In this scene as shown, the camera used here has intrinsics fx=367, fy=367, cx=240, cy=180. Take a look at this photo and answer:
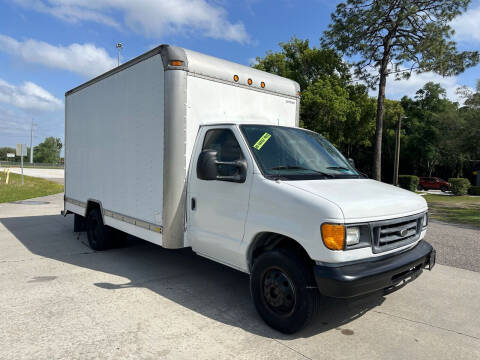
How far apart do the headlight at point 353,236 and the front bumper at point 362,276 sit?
21 cm

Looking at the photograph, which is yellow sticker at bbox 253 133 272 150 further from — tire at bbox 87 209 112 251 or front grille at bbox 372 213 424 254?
tire at bbox 87 209 112 251

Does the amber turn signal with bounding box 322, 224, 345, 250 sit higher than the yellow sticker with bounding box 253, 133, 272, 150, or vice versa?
the yellow sticker with bounding box 253, 133, 272, 150

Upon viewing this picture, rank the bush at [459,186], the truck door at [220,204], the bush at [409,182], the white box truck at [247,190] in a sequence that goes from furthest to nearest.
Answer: the bush at [409,182], the bush at [459,186], the truck door at [220,204], the white box truck at [247,190]

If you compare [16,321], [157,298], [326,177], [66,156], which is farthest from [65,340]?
[66,156]

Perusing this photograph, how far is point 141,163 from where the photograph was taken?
17.3ft

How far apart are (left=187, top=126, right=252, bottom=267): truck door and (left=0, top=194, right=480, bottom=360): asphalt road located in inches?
27.9

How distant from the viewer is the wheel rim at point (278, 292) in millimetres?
3584

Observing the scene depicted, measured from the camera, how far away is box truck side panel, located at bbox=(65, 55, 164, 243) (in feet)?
16.1

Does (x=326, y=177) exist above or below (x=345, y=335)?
above

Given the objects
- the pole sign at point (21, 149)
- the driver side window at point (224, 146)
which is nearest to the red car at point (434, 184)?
the pole sign at point (21, 149)

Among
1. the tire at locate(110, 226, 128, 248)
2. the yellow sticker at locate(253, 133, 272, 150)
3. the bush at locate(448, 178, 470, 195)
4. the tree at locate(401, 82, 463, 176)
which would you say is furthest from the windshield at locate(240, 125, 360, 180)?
the tree at locate(401, 82, 463, 176)

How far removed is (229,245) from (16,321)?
2364mm

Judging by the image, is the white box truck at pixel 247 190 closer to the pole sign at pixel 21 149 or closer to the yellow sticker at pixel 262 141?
the yellow sticker at pixel 262 141

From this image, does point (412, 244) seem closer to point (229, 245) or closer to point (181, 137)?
point (229, 245)
